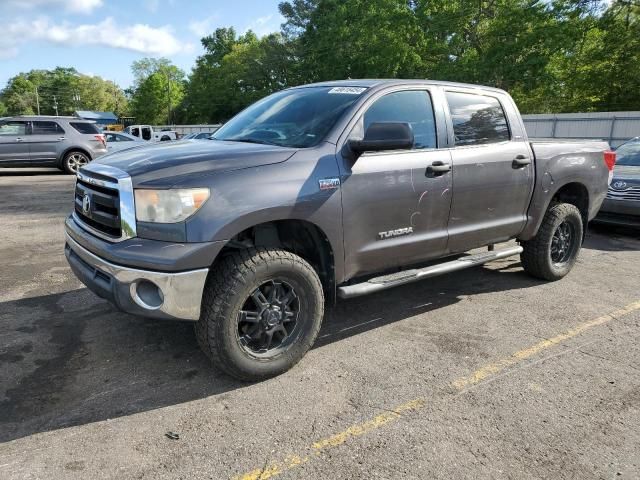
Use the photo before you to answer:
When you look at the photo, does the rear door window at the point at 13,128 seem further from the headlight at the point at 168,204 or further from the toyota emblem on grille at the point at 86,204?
the headlight at the point at 168,204

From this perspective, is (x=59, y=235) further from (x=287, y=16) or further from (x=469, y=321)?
(x=287, y=16)

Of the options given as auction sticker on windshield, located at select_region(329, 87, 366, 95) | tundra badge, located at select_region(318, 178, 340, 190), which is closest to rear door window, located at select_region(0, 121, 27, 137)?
auction sticker on windshield, located at select_region(329, 87, 366, 95)

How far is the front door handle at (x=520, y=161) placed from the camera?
4.58 m

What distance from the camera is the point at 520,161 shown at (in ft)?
15.2

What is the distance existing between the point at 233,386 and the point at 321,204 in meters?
1.28

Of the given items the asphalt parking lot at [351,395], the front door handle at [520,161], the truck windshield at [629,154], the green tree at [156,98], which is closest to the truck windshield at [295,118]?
the asphalt parking lot at [351,395]

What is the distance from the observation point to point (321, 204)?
10.8 feet

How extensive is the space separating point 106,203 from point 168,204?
532 mm

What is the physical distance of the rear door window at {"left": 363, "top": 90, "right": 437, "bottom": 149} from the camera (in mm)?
3768

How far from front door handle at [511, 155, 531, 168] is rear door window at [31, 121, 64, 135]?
1382 cm

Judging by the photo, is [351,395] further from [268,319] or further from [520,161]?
[520,161]

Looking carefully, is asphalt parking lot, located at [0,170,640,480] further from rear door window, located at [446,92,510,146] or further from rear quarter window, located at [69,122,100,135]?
rear quarter window, located at [69,122,100,135]

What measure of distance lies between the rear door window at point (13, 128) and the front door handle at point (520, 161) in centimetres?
1405

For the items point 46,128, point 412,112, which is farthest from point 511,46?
point 412,112
